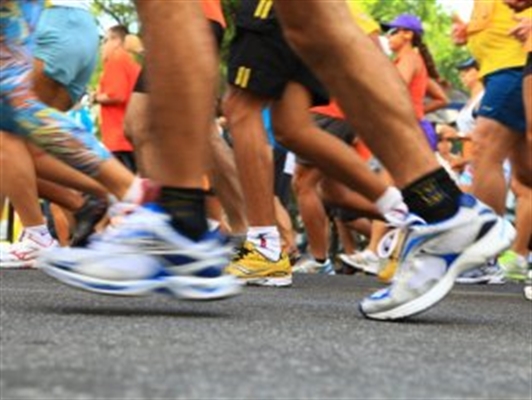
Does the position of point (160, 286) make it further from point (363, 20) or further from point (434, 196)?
point (363, 20)

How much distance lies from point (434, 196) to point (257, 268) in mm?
2075

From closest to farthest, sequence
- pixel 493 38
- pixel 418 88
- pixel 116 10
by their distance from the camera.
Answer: pixel 493 38
pixel 418 88
pixel 116 10

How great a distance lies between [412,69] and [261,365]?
23.9 ft

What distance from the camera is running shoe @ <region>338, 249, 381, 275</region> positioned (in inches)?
371

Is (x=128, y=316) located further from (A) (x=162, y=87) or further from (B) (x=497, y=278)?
(B) (x=497, y=278)

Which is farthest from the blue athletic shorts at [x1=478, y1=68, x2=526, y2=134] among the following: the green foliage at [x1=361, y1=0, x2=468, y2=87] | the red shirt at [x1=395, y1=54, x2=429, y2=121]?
the green foliage at [x1=361, y1=0, x2=468, y2=87]

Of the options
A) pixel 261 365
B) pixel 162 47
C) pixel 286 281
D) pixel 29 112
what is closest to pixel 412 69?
pixel 286 281

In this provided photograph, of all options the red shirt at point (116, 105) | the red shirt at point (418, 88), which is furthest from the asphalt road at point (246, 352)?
the red shirt at point (116, 105)

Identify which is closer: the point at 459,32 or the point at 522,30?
the point at 522,30

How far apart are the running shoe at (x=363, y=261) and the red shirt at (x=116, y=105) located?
65.1 inches

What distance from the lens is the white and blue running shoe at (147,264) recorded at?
10.8ft

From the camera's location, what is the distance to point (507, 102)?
678 centimetres

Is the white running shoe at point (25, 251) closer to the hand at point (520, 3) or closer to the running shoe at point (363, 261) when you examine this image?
the hand at point (520, 3)

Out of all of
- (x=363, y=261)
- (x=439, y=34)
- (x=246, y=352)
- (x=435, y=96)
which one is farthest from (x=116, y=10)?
(x=439, y=34)
